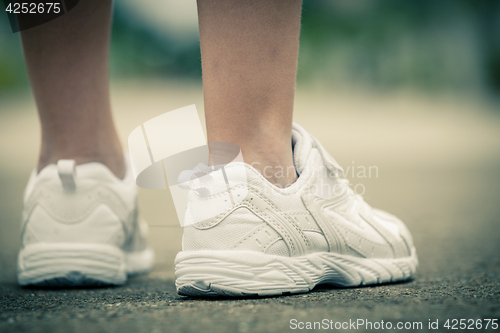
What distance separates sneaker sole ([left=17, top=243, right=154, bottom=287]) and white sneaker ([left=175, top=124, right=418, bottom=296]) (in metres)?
0.27

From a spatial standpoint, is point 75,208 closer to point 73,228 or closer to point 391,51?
point 73,228

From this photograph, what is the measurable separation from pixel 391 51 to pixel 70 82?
1460 centimetres

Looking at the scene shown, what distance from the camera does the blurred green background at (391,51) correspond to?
13484 mm

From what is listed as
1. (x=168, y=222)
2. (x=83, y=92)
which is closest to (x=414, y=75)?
(x=168, y=222)

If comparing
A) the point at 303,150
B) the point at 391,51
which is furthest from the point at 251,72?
the point at 391,51

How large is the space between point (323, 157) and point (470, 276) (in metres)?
0.41

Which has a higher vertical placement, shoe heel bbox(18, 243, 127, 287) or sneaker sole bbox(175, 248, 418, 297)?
sneaker sole bbox(175, 248, 418, 297)

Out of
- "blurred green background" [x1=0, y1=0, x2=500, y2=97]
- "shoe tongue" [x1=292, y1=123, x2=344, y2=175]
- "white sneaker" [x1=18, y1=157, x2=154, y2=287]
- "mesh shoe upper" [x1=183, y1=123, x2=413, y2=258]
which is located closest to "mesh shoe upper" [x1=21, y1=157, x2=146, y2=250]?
"white sneaker" [x1=18, y1=157, x2=154, y2=287]

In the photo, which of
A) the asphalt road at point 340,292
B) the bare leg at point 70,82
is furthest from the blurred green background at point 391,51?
the bare leg at point 70,82

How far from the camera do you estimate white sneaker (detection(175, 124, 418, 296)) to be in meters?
0.76

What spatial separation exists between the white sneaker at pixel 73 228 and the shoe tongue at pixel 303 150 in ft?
1.37

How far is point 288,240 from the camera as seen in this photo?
0.81 meters

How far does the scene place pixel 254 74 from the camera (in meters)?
0.82

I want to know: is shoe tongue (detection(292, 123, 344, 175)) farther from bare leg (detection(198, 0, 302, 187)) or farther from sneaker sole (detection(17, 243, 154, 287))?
sneaker sole (detection(17, 243, 154, 287))
